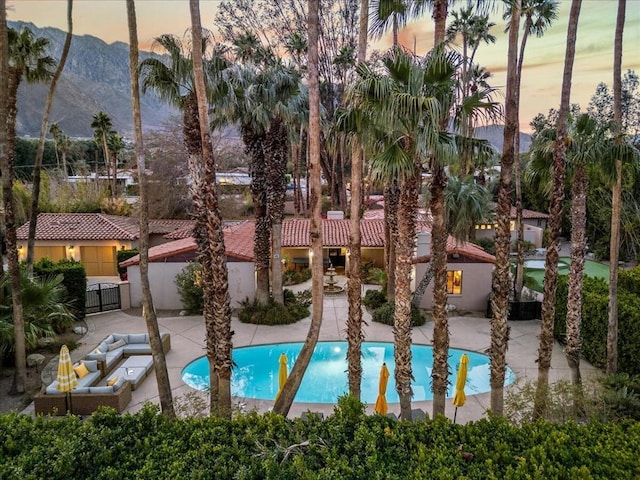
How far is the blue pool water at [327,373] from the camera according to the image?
1238 cm

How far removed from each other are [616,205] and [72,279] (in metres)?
18.9

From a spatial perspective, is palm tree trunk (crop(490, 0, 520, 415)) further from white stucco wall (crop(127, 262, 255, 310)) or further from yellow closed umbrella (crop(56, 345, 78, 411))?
white stucco wall (crop(127, 262, 255, 310))

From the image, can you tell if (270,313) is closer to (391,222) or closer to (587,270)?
(391,222)

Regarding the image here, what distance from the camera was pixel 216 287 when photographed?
866 centimetres

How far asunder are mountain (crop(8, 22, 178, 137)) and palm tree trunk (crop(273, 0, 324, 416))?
89.7 metres

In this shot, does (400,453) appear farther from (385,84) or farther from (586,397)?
(385,84)

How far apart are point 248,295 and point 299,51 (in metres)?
19.1

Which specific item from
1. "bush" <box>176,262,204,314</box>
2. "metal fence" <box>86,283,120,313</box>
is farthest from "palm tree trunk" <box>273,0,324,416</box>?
"metal fence" <box>86,283,120,313</box>

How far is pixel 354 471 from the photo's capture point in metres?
5.07

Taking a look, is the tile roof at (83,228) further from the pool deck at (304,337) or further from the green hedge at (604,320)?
the green hedge at (604,320)

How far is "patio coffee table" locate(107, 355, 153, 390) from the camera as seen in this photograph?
37.7 ft

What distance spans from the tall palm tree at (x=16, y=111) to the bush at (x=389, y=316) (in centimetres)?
1217

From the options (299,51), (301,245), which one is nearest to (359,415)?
(301,245)

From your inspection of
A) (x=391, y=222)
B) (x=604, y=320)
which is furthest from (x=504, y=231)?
(x=391, y=222)
